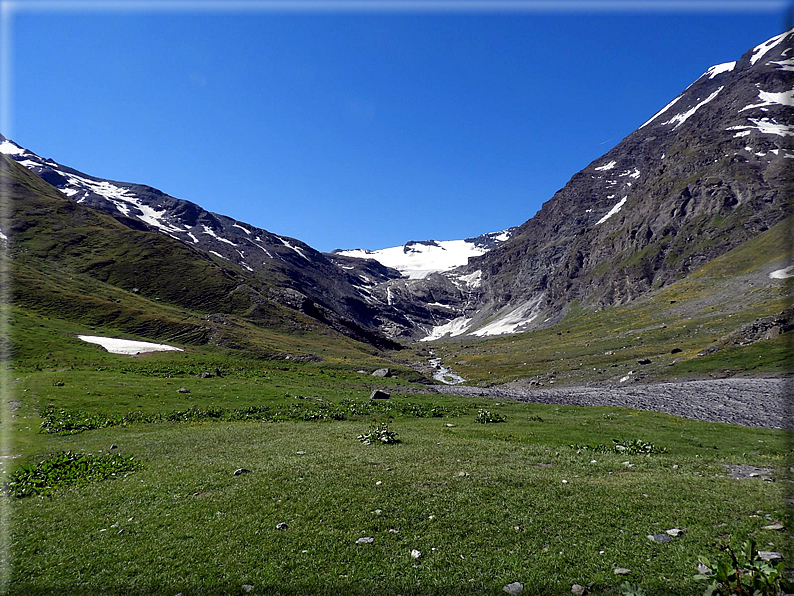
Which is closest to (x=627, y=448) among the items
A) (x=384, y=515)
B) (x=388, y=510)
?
(x=388, y=510)

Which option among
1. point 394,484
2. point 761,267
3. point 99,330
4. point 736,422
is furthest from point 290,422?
point 761,267

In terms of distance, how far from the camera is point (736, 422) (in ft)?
136

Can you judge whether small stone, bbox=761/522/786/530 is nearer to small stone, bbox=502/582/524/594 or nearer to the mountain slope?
small stone, bbox=502/582/524/594

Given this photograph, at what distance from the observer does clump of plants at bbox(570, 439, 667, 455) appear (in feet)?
86.6

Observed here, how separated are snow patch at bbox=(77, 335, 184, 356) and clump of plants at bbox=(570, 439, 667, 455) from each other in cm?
9155

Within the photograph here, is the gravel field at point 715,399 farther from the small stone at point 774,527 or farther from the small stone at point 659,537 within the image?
the small stone at point 659,537

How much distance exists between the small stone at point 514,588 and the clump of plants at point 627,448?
17.7 meters

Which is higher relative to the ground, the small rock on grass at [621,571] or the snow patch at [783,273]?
the snow patch at [783,273]

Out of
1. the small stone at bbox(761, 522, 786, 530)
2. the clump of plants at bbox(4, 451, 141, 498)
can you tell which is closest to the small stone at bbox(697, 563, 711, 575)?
the small stone at bbox(761, 522, 786, 530)

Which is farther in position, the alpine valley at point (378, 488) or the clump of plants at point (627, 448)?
the clump of plants at point (627, 448)

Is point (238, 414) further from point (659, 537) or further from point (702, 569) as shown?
→ point (702, 569)

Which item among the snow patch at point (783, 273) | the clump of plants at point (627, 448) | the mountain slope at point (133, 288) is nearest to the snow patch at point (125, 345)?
the mountain slope at point (133, 288)

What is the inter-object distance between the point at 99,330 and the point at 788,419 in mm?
132724

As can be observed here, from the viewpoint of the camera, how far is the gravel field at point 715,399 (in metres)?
43.8
